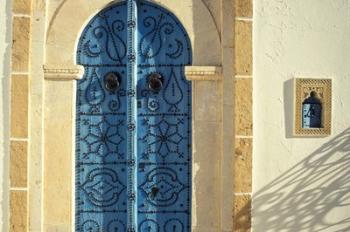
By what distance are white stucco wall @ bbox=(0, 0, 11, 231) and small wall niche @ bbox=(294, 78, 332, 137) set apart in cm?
284

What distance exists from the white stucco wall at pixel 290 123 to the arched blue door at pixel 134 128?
0.76 metres

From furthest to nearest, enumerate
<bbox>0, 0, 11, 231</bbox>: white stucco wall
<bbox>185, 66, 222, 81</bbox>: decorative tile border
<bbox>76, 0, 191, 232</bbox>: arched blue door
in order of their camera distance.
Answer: <bbox>76, 0, 191, 232</bbox>: arched blue door → <bbox>185, 66, 222, 81</bbox>: decorative tile border → <bbox>0, 0, 11, 231</bbox>: white stucco wall

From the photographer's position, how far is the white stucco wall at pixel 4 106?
502 cm

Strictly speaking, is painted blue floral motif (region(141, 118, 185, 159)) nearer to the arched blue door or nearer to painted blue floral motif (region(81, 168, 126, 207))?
the arched blue door

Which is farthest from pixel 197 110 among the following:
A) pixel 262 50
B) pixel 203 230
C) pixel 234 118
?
→ pixel 203 230

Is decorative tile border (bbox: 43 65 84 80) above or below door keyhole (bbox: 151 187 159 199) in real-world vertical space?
above

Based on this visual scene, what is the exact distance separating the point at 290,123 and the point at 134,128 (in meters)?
1.56

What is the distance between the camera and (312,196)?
5094 millimetres

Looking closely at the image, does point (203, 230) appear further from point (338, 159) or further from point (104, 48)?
point (104, 48)

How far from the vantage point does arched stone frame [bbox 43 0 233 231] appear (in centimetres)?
515

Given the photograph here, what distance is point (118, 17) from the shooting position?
5340mm

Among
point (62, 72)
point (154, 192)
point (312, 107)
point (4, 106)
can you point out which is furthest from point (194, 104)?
point (4, 106)

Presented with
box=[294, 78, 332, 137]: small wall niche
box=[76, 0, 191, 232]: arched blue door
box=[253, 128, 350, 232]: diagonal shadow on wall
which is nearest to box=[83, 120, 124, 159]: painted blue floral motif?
box=[76, 0, 191, 232]: arched blue door

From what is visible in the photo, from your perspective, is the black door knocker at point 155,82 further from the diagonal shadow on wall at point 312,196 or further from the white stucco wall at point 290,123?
the diagonal shadow on wall at point 312,196
